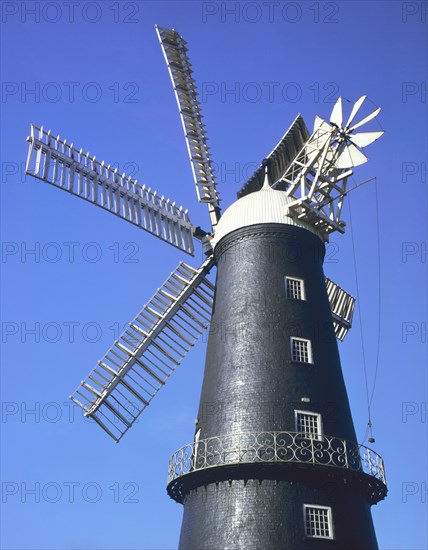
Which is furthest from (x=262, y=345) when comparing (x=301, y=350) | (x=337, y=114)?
(x=337, y=114)

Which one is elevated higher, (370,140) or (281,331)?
(370,140)

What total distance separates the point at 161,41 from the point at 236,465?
1978 centimetres

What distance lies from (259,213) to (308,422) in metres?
8.42

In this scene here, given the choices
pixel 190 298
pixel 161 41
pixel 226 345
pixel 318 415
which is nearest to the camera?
pixel 318 415

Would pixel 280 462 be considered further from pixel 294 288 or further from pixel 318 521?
pixel 294 288

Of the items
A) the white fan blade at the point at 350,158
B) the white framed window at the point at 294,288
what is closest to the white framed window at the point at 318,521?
the white framed window at the point at 294,288

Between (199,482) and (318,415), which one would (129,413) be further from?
(318,415)

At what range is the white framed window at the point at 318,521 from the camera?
2238cm

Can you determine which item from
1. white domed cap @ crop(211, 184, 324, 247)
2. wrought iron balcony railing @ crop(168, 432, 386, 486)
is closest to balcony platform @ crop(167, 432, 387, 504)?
wrought iron balcony railing @ crop(168, 432, 386, 486)

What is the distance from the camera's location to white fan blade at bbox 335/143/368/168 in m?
29.3

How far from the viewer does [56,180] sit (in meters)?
28.5

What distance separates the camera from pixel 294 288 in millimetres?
27438

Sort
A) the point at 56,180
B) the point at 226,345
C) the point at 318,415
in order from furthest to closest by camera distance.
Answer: the point at 56,180 < the point at 226,345 < the point at 318,415

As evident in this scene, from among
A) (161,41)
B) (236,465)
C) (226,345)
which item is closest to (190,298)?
(226,345)
